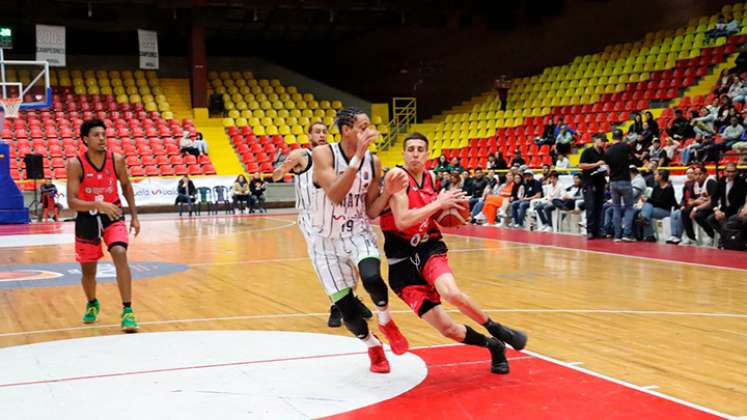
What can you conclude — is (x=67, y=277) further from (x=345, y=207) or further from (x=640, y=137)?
(x=640, y=137)

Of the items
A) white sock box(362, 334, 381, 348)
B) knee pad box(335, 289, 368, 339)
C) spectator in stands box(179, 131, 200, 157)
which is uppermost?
spectator in stands box(179, 131, 200, 157)

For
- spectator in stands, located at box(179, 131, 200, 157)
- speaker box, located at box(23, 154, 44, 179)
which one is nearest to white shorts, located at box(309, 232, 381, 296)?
speaker box, located at box(23, 154, 44, 179)

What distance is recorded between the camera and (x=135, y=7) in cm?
2758

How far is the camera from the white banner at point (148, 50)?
29.1 meters

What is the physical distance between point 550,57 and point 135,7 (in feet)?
47.1

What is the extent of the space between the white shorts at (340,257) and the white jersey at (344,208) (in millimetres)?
42

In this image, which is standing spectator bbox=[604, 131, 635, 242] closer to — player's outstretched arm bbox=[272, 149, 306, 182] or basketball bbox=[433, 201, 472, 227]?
player's outstretched arm bbox=[272, 149, 306, 182]

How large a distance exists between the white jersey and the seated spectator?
58.5 feet

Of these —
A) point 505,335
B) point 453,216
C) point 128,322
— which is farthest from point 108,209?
point 505,335

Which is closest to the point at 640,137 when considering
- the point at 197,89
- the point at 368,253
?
the point at 368,253

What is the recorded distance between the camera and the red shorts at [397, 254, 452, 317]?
4.60 meters

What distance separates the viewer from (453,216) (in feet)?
15.4

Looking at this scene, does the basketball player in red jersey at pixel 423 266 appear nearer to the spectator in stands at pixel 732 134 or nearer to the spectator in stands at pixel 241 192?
the spectator in stands at pixel 732 134

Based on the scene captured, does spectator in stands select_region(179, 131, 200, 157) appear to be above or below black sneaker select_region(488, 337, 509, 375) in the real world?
above
